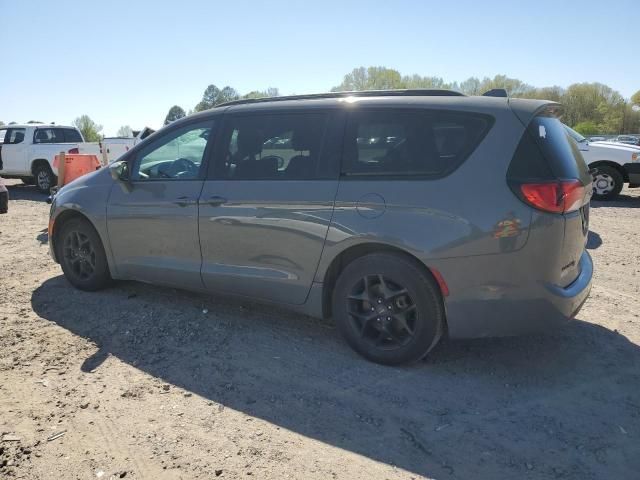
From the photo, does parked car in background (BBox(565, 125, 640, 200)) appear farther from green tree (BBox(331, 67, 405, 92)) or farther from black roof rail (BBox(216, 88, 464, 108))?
green tree (BBox(331, 67, 405, 92))

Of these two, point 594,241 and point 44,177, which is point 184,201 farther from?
point 44,177

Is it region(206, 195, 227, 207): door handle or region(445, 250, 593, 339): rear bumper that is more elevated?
region(206, 195, 227, 207): door handle

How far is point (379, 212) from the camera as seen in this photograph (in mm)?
3512

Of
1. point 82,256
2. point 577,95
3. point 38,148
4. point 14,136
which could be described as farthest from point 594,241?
point 577,95

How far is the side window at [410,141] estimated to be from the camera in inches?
133

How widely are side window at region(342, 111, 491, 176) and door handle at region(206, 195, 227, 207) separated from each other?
1045 mm

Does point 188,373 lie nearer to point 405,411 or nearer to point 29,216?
point 405,411

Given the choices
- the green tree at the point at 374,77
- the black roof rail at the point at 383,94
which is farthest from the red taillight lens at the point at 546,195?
the green tree at the point at 374,77

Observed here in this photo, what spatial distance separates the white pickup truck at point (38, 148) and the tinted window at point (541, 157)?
39.5 ft

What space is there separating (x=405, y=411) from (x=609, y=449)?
1087 mm

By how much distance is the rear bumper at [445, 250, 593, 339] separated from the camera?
10.6ft

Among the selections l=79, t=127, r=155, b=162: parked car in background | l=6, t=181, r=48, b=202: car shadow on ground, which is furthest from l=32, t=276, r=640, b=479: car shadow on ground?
l=6, t=181, r=48, b=202: car shadow on ground

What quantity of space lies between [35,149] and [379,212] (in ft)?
44.6

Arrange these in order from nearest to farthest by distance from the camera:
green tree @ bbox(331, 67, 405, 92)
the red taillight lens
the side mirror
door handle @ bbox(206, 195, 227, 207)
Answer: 1. the red taillight lens
2. door handle @ bbox(206, 195, 227, 207)
3. the side mirror
4. green tree @ bbox(331, 67, 405, 92)
